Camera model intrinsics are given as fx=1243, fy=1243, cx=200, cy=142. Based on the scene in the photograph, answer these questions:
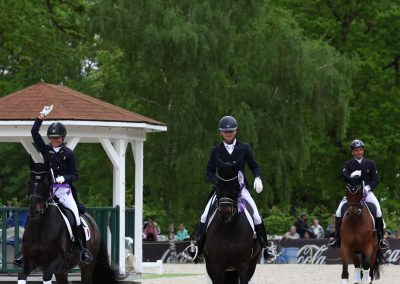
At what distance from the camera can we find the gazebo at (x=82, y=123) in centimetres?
2250

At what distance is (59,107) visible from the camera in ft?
75.7

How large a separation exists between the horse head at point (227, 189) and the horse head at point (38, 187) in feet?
7.31

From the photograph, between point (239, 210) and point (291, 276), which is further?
point (291, 276)

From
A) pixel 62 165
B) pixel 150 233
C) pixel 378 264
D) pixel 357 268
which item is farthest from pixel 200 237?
pixel 150 233

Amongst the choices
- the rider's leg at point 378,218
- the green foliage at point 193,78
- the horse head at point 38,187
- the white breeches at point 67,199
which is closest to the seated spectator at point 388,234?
the green foliage at point 193,78

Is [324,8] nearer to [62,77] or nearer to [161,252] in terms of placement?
[62,77]

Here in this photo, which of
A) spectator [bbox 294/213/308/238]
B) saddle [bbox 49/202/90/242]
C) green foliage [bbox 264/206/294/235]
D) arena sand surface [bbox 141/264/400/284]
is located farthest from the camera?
green foliage [bbox 264/206/294/235]

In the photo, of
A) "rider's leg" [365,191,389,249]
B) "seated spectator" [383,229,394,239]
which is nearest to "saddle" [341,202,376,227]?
"rider's leg" [365,191,389,249]

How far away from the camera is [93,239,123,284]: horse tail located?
1711 cm

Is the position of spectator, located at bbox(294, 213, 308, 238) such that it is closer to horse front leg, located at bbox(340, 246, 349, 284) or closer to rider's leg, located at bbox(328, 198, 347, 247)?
rider's leg, located at bbox(328, 198, 347, 247)

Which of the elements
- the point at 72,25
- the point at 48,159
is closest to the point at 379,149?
the point at 72,25

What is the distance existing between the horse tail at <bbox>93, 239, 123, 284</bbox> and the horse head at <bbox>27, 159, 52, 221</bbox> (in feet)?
6.82

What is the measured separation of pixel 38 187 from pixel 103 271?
7.94 ft

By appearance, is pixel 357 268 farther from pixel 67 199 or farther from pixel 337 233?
pixel 67 199
